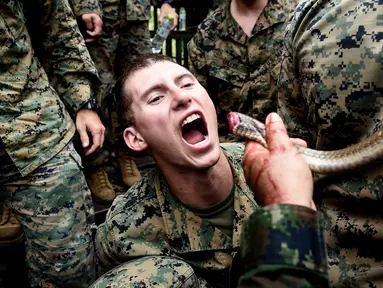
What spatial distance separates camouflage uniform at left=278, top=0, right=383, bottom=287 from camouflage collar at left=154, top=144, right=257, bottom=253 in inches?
28.5

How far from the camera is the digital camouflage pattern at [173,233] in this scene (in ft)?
6.77

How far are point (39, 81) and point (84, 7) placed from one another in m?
1.38

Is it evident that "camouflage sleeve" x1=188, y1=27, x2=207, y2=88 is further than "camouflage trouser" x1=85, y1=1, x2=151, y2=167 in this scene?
No

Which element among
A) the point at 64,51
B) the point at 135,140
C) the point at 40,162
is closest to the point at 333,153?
the point at 135,140

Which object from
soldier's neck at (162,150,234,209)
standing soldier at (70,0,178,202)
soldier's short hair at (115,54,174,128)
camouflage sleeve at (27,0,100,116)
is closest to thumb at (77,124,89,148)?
Result: camouflage sleeve at (27,0,100,116)

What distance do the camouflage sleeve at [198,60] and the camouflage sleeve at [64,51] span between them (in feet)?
3.64

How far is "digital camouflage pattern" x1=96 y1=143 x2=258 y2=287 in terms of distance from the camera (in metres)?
2.06

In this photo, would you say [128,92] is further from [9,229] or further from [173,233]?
[9,229]

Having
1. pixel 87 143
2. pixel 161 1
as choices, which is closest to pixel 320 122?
pixel 87 143

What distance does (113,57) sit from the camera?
4559 mm

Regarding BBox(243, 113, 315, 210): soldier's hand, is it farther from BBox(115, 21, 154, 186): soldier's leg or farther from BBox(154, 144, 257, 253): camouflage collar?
BBox(115, 21, 154, 186): soldier's leg

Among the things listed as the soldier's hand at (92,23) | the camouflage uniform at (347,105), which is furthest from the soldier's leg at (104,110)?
the camouflage uniform at (347,105)

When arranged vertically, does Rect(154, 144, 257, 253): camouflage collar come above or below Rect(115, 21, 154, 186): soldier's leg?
below

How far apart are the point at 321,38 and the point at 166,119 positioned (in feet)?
3.40
